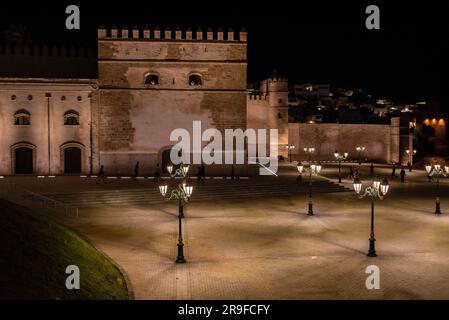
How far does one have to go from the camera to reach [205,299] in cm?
1073

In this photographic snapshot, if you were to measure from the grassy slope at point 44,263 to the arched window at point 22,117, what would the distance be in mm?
19891

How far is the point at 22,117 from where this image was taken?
107 feet

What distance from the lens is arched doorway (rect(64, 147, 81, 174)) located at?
109 feet

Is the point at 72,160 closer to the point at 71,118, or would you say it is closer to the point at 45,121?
the point at 71,118

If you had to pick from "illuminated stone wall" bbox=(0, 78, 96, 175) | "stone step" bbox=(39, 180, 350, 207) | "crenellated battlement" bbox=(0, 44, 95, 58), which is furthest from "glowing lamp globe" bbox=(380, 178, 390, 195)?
"crenellated battlement" bbox=(0, 44, 95, 58)

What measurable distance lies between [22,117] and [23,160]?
9.60ft

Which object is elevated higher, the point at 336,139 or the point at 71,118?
the point at 71,118

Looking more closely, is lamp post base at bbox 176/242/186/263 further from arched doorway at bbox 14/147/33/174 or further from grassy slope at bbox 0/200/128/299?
arched doorway at bbox 14/147/33/174

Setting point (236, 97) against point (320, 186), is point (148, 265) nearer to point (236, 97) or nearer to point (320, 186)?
point (320, 186)

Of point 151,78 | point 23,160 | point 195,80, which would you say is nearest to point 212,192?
point 195,80

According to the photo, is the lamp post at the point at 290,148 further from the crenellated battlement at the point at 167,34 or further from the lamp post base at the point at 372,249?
the lamp post base at the point at 372,249

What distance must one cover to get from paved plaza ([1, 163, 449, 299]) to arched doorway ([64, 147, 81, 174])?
498 cm

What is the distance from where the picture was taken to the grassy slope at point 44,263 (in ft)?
31.0

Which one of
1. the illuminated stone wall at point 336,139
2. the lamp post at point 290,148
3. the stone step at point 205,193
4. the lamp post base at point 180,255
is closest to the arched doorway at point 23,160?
the stone step at point 205,193
